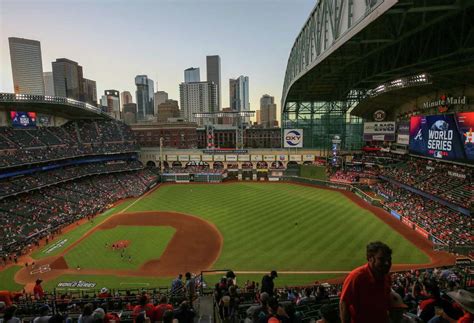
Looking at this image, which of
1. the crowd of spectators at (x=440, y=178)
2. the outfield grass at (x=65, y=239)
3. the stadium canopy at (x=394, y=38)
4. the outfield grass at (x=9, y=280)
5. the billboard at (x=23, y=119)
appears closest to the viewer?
the stadium canopy at (x=394, y=38)

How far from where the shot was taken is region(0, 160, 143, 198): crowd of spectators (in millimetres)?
35312

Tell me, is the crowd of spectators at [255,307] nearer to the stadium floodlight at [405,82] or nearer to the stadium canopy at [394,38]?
the stadium canopy at [394,38]

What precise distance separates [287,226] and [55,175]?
3740 cm

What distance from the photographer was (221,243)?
2750 centimetres

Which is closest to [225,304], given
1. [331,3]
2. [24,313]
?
[24,313]

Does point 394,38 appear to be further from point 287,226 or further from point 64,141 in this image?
point 64,141

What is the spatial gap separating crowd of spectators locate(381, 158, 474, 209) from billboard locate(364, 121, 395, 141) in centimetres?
582

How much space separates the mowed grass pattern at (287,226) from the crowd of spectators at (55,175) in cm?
1196

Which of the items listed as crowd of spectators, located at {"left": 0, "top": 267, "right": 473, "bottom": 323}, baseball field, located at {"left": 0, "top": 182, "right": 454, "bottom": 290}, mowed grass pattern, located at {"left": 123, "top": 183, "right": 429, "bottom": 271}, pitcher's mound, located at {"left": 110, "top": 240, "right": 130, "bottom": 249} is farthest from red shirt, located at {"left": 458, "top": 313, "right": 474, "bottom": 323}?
pitcher's mound, located at {"left": 110, "top": 240, "right": 130, "bottom": 249}

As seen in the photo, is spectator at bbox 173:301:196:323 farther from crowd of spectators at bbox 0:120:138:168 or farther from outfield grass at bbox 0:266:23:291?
crowd of spectators at bbox 0:120:138:168

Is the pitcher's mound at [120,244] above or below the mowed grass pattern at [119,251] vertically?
above

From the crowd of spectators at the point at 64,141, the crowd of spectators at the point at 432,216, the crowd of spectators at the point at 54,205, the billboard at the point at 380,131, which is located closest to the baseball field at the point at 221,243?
the crowd of spectators at the point at 432,216

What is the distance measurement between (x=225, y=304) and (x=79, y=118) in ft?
209

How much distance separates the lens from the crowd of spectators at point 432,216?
2502cm
